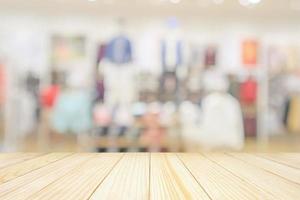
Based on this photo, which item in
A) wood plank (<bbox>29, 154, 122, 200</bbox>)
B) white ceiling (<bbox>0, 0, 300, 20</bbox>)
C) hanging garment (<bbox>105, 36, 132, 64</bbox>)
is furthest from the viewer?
white ceiling (<bbox>0, 0, 300, 20</bbox>)

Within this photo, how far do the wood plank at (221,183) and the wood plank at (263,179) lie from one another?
22 mm

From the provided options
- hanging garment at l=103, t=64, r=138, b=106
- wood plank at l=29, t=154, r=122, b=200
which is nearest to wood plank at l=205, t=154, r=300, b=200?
wood plank at l=29, t=154, r=122, b=200

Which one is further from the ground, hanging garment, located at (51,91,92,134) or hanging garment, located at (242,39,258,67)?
hanging garment, located at (242,39,258,67)

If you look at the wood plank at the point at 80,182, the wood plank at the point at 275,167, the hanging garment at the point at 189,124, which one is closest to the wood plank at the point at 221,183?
the wood plank at the point at 275,167

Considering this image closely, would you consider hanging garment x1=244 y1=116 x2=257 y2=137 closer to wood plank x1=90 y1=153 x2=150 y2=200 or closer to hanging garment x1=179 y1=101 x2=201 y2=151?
hanging garment x1=179 y1=101 x2=201 y2=151

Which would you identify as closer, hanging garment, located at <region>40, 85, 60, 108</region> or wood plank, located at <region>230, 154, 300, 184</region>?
wood plank, located at <region>230, 154, 300, 184</region>

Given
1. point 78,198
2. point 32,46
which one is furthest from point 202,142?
point 78,198

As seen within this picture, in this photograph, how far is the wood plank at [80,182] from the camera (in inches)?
30.9

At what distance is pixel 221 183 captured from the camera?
0.93 meters

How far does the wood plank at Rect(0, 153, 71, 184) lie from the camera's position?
103 cm

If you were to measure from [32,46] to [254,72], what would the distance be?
3.34 m

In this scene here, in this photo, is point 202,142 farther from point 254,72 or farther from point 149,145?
point 254,72

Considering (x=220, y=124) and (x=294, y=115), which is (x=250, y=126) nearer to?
(x=294, y=115)

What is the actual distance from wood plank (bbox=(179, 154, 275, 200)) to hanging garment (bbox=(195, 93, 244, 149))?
3.40 m
